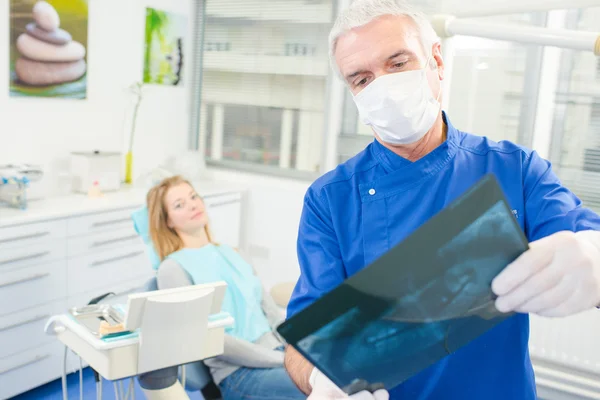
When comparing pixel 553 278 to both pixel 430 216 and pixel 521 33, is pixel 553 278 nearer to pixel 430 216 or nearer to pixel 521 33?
pixel 430 216

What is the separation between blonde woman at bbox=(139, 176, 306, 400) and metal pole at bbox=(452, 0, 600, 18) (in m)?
1.39

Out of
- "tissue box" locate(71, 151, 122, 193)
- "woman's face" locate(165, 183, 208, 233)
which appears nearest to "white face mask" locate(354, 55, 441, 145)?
"woman's face" locate(165, 183, 208, 233)

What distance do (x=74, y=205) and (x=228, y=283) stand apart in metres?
1.06

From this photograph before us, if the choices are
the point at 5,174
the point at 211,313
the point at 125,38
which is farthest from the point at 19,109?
the point at 211,313

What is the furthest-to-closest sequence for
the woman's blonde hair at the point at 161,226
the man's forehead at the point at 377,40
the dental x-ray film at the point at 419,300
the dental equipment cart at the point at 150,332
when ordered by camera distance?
the woman's blonde hair at the point at 161,226 → the dental equipment cart at the point at 150,332 → the man's forehead at the point at 377,40 → the dental x-ray film at the point at 419,300

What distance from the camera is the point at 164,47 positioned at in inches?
161

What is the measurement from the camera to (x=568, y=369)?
3018 mm

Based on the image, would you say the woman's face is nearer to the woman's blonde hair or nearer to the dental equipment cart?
the woman's blonde hair

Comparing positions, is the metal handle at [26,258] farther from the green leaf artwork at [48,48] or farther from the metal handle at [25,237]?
the green leaf artwork at [48,48]

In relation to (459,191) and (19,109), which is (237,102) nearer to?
(19,109)

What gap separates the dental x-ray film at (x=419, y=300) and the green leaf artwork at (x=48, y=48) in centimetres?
290

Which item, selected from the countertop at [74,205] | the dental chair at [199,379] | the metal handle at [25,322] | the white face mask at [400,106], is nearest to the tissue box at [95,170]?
the countertop at [74,205]

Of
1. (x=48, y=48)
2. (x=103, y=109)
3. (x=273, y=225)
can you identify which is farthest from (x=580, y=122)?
(x=48, y=48)

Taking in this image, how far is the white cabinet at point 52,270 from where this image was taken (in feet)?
8.75
